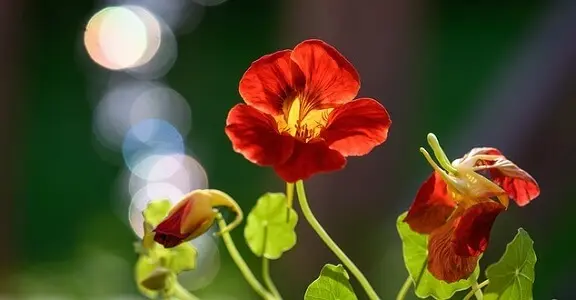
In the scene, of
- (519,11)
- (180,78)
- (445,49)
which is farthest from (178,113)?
A: (519,11)

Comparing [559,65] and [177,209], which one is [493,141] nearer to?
[559,65]

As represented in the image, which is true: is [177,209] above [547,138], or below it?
above

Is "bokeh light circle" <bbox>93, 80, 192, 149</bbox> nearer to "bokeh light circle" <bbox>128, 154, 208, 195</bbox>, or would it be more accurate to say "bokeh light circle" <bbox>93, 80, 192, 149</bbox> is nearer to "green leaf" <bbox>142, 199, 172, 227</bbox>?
"bokeh light circle" <bbox>128, 154, 208, 195</bbox>

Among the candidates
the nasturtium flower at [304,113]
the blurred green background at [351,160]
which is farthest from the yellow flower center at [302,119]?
the blurred green background at [351,160]

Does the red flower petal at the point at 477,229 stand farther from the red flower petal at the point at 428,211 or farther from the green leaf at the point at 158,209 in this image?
the green leaf at the point at 158,209

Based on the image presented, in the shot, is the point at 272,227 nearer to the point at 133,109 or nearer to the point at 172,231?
the point at 172,231

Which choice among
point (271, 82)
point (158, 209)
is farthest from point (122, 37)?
point (271, 82)
